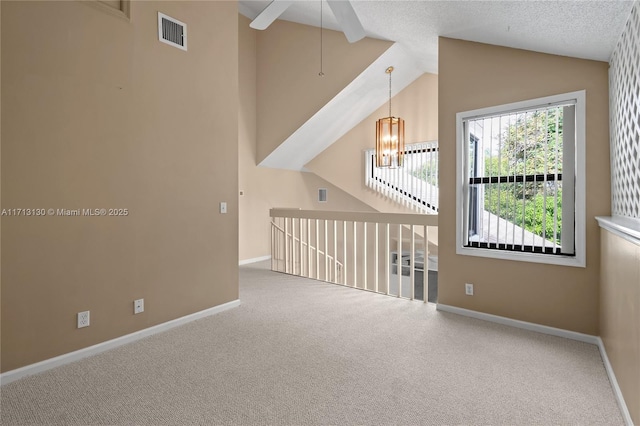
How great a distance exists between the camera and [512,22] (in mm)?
2686

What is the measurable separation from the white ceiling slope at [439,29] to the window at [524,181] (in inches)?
21.5

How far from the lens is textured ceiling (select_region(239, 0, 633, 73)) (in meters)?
→ 2.19

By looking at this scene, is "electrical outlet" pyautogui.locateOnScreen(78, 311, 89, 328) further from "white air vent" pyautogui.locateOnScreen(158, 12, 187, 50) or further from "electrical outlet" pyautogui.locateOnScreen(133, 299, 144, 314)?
"white air vent" pyautogui.locateOnScreen(158, 12, 187, 50)

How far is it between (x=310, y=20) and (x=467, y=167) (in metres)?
3.69

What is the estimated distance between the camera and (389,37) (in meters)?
4.56

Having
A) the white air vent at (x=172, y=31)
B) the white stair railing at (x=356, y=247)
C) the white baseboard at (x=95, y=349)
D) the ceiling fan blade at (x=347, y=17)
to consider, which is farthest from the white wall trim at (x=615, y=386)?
the white air vent at (x=172, y=31)

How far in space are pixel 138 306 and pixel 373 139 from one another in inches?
206

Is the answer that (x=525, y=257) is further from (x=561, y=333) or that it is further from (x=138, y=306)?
(x=138, y=306)

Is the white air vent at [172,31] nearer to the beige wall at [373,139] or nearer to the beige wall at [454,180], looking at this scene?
the beige wall at [454,180]

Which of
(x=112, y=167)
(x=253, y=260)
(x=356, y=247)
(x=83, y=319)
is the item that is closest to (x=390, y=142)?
(x=356, y=247)

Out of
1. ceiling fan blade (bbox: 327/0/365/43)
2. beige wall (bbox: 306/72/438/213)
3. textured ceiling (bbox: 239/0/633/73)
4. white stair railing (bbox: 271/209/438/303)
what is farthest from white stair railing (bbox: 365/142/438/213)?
ceiling fan blade (bbox: 327/0/365/43)

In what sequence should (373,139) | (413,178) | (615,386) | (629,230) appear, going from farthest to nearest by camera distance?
(373,139) < (413,178) < (615,386) < (629,230)

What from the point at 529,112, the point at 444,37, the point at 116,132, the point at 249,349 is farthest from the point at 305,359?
the point at 444,37

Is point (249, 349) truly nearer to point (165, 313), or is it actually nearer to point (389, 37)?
point (165, 313)
